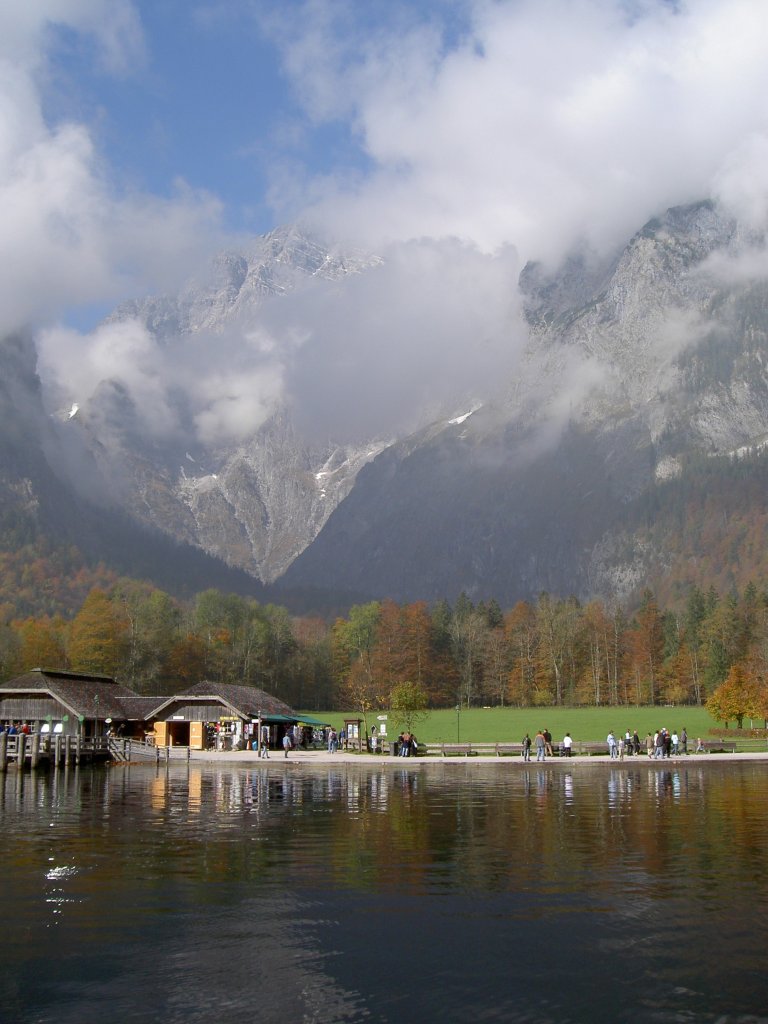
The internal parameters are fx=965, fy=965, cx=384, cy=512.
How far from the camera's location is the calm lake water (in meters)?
12.9

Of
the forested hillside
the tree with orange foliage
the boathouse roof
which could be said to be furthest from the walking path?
the forested hillside

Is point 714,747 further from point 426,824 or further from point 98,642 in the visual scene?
point 98,642

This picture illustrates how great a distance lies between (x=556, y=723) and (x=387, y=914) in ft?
334

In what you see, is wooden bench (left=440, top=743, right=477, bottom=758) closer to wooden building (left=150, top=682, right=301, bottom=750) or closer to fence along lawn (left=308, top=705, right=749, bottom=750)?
wooden building (left=150, top=682, right=301, bottom=750)

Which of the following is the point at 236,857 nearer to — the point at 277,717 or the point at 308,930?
the point at 308,930

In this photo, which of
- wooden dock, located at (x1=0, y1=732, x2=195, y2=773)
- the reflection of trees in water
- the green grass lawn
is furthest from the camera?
the green grass lawn

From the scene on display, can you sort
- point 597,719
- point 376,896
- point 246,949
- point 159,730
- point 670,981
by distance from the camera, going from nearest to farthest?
point 670,981 < point 246,949 < point 376,896 < point 159,730 < point 597,719

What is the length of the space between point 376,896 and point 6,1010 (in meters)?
7.95

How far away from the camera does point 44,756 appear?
62.9 metres

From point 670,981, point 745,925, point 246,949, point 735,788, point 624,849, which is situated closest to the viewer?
point 670,981

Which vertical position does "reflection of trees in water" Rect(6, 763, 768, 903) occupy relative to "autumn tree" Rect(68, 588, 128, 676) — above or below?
below

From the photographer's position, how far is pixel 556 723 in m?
115

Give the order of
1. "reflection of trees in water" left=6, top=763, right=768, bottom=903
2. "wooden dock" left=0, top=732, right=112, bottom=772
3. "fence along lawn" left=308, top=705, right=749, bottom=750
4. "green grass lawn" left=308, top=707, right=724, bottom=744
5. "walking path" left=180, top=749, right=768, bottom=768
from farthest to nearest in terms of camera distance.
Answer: "green grass lawn" left=308, top=707, right=724, bottom=744, "fence along lawn" left=308, top=705, right=749, bottom=750, "walking path" left=180, top=749, right=768, bottom=768, "wooden dock" left=0, top=732, right=112, bottom=772, "reflection of trees in water" left=6, top=763, right=768, bottom=903

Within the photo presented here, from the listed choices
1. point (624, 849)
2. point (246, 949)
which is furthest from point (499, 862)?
point (246, 949)
